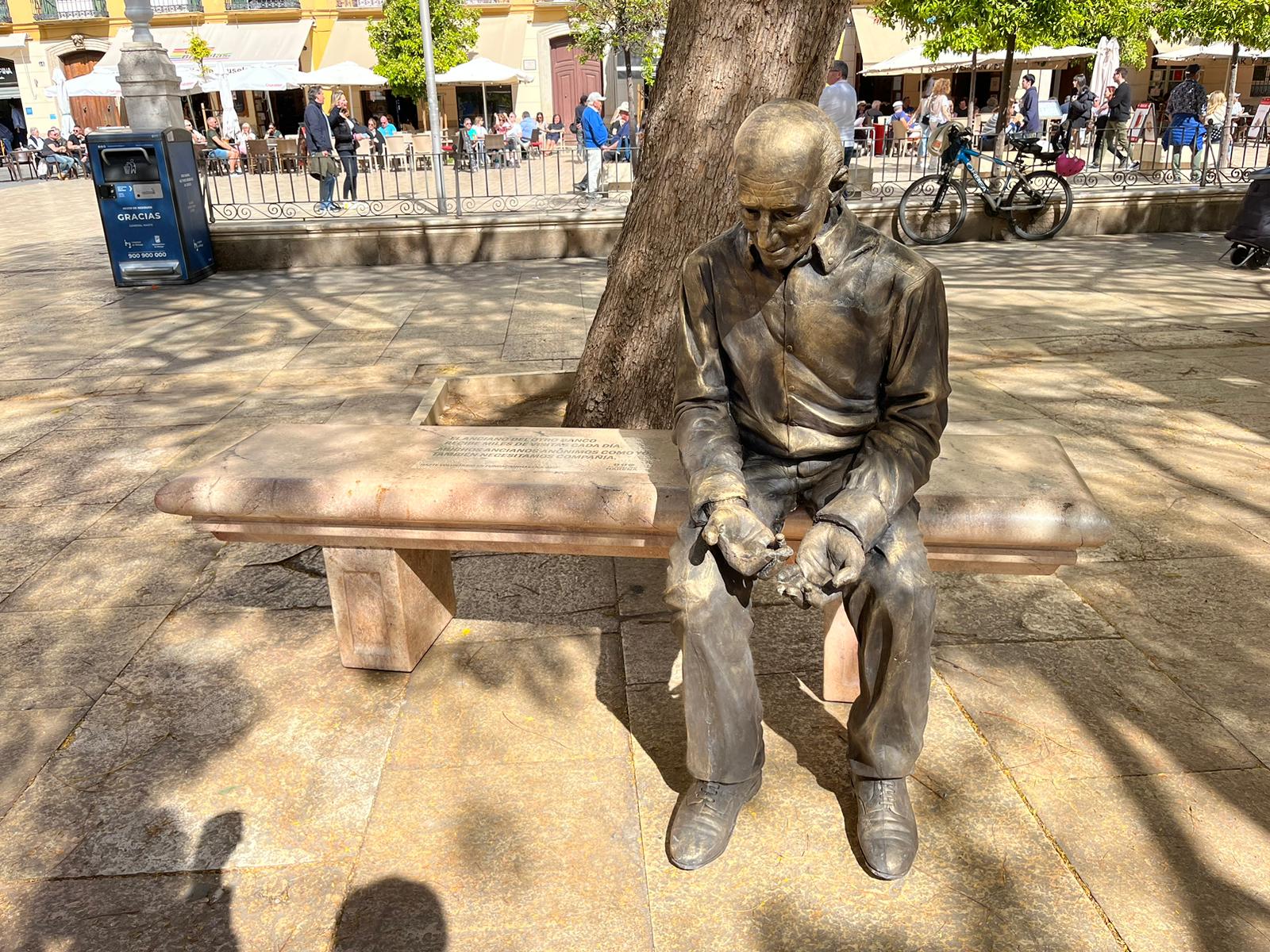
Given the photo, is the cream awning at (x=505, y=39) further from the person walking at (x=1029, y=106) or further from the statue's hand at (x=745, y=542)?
the statue's hand at (x=745, y=542)

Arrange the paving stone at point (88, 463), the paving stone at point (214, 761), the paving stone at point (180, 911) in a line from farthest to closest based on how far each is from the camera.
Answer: the paving stone at point (88, 463), the paving stone at point (214, 761), the paving stone at point (180, 911)

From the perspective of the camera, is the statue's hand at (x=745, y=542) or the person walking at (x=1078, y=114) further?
the person walking at (x=1078, y=114)

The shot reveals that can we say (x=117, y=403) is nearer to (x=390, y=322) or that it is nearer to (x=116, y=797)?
(x=390, y=322)

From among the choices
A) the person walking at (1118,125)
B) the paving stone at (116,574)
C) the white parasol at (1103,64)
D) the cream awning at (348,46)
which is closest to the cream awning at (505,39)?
the cream awning at (348,46)

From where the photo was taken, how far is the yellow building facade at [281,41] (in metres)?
38.3

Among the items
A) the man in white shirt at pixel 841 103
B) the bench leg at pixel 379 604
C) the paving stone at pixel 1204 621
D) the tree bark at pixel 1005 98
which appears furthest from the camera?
the tree bark at pixel 1005 98

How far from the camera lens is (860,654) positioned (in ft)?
7.98

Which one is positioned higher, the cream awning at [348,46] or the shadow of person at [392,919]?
Result: the cream awning at [348,46]

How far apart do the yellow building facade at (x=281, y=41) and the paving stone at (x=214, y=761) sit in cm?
3811

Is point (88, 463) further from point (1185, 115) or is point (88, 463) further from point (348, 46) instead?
point (348, 46)

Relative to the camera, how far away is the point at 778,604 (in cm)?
371

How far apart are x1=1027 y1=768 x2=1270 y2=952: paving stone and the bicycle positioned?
9.80m

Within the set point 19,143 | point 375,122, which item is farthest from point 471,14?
point 19,143

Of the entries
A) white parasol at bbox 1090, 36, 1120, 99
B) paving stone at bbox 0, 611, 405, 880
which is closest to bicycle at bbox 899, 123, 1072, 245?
white parasol at bbox 1090, 36, 1120, 99
